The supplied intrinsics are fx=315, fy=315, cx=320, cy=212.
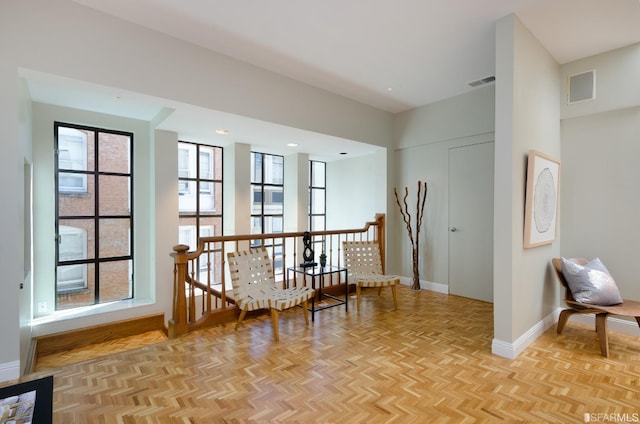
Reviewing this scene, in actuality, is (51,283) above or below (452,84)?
below

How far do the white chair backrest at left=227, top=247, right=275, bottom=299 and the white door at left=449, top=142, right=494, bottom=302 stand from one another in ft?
9.76

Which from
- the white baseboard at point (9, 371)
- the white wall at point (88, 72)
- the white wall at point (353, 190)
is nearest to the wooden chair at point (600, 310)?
the white wall at point (353, 190)

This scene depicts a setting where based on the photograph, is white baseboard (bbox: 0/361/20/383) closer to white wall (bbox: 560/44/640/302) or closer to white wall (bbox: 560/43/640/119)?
white wall (bbox: 560/44/640/302)

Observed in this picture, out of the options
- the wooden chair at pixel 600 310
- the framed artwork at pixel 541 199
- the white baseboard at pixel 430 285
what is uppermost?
the framed artwork at pixel 541 199

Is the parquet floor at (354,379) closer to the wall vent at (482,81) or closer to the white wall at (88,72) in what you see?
the white wall at (88,72)

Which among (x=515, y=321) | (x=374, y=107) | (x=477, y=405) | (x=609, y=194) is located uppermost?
(x=374, y=107)

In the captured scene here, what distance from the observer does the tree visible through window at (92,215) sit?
4281 mm

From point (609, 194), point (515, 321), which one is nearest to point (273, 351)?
point (515, 321)

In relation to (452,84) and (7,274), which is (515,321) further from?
(7,274)

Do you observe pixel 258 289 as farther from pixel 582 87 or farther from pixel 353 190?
pixel 582 87

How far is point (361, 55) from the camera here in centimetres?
364

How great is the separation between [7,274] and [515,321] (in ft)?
14.2

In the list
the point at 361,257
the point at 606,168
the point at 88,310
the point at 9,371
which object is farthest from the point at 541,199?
the point at 88,310

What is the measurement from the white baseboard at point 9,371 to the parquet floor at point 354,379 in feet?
0.74
